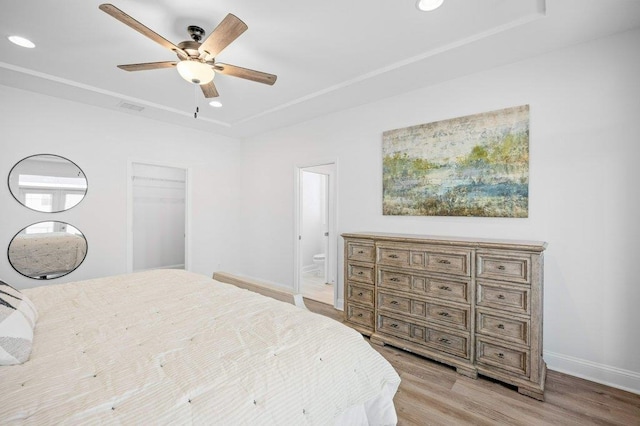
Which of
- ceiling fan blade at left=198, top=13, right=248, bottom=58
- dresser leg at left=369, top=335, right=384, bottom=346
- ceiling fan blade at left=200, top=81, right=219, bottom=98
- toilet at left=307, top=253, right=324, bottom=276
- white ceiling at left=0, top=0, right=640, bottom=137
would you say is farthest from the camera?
toilet at left=307, top=253, right=324, bottom=276

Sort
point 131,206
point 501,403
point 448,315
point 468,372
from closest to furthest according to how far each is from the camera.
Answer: point 501,403
point 468,372
point 448,315
point 131,206

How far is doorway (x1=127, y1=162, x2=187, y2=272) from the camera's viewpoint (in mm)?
5648

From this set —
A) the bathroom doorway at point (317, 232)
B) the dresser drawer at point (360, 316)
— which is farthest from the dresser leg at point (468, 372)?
the bathroom doorway at point (317, 232)

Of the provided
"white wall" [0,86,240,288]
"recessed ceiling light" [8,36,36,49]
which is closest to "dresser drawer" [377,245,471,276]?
"white wall" [0,86,240,288]

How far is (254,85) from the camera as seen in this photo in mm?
3236

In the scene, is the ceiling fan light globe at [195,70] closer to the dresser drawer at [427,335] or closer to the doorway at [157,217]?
the dresser drawer at [427,335]

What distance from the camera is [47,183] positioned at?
3.46 m

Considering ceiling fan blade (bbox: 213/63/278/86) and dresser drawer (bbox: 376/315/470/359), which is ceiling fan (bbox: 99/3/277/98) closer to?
ceiling fan blade (bbox: 213/63/278/86)

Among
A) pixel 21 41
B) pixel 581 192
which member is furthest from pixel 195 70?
pixel 581 192

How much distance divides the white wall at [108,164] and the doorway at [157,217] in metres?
0.86

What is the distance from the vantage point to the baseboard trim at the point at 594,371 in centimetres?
216

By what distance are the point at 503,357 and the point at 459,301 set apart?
1.61 feet

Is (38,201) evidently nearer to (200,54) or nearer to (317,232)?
(200,54)

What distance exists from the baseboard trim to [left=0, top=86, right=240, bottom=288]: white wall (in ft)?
15.2
